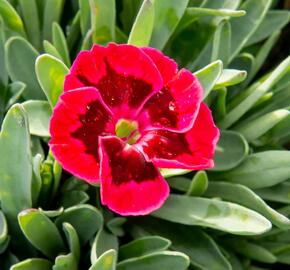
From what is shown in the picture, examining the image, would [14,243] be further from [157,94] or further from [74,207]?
[157,94]

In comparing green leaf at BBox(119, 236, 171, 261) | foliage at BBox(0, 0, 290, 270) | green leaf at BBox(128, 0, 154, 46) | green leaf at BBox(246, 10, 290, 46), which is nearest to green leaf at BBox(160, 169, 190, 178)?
foliage at BBox(0, 0, 290, 270)

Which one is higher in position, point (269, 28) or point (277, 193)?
point (269, 28)

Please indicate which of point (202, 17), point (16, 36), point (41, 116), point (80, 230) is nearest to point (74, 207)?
point (80, 230)

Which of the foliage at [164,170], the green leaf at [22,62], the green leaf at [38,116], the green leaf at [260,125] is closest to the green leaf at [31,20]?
the foliage at [164,170]

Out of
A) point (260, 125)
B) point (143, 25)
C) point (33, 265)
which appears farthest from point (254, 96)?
point (33, 265)

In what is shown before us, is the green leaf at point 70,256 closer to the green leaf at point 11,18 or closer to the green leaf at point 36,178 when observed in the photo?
the green leaf at point 36,178

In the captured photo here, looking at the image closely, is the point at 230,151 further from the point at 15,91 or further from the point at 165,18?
the point at 15,91

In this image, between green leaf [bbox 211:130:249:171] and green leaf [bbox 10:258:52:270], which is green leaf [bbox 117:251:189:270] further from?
green leaf [bbox 211:130:249:171]
